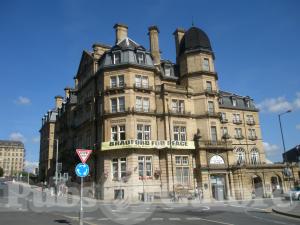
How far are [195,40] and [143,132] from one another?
17530mm

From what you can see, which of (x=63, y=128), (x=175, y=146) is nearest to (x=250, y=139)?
(x=175, y=146)

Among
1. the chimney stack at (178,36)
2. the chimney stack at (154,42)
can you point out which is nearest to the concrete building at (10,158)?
the chimney stack at (154,42)

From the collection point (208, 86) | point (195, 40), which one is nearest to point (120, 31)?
point (195, 40)

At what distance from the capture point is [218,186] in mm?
45312

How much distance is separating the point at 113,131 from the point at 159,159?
7317 millimetres

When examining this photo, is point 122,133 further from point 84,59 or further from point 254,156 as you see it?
point 254,156

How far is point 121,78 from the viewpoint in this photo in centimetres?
4522

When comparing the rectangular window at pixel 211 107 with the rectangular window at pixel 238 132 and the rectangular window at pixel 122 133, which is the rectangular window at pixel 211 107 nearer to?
the rectangular window at pixel 122 133

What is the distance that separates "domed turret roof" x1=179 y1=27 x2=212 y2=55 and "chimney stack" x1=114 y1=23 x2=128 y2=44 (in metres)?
9.68

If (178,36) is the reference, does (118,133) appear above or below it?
below

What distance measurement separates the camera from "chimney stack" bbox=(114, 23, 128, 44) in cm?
5181

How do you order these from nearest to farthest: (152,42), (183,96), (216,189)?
(216,189), (183,96), (152,42)

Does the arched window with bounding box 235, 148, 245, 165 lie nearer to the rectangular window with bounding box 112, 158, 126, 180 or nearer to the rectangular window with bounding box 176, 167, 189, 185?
the rectangular window with bounding box 176, 167, 189, 185

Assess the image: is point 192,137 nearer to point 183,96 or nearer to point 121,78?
point 183,96
